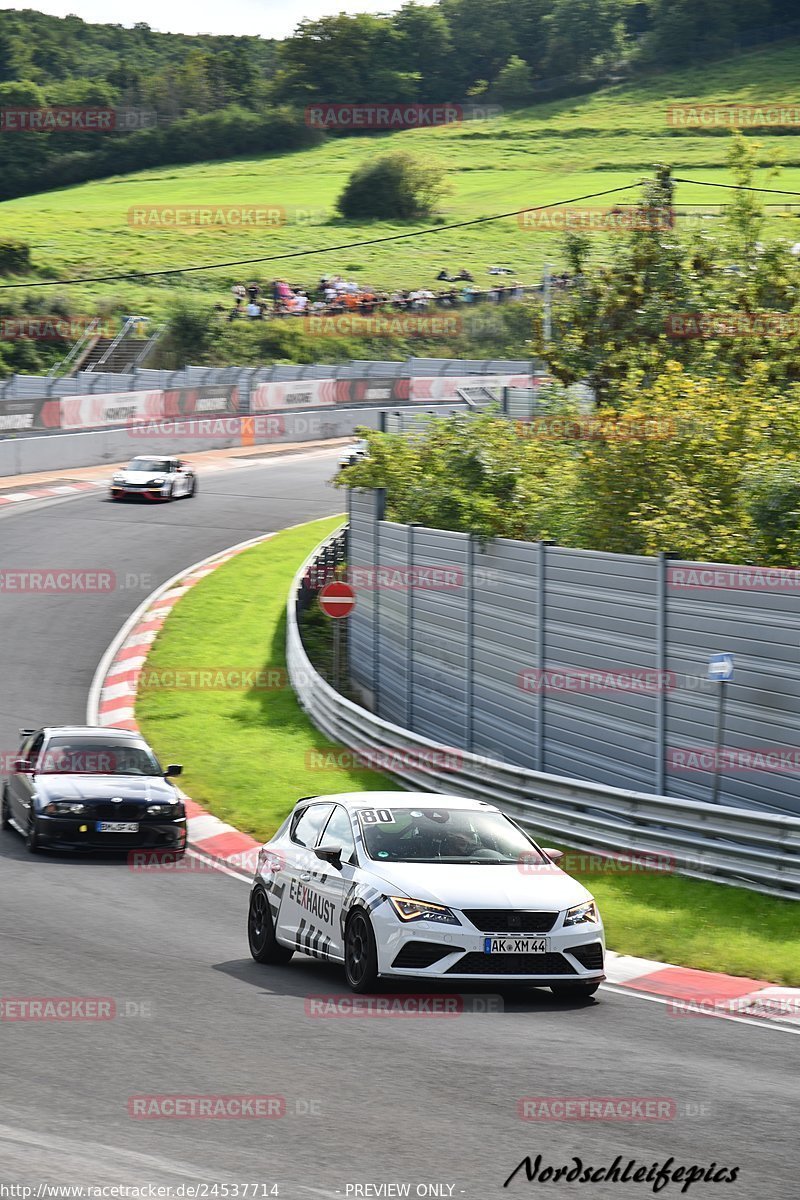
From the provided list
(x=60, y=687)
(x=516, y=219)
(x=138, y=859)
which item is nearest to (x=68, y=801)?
(x=138, y=859)

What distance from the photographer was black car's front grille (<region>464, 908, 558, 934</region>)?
32.7 feet

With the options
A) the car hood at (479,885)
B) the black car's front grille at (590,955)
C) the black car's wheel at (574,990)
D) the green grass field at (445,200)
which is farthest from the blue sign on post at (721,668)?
the green grass field at (445,200)

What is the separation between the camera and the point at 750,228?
36875 millimetres

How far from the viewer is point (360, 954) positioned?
33.7 feet

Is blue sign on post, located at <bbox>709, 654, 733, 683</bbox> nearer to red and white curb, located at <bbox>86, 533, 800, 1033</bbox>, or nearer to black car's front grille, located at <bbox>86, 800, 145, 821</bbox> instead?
red and white curb, located at <bbox>86, 533, 800, 1033</bbox>

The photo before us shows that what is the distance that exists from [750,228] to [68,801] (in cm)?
2585

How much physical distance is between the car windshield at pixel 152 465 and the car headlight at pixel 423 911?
33465mm

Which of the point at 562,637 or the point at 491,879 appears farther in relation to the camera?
the point at 562,637

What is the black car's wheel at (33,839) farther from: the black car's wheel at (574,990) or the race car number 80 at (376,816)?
the black car's wheel at (574,990)

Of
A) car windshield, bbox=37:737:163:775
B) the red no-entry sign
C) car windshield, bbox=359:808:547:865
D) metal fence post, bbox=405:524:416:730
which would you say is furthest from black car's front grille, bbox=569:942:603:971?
the red no-entry sign

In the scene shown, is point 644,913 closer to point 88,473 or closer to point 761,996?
point 761,996

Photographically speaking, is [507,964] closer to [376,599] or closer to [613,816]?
[613,816]

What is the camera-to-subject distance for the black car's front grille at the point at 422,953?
32.6 feet

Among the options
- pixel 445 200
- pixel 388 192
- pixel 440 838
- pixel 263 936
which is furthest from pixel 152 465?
pixel 445 200
